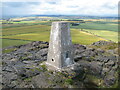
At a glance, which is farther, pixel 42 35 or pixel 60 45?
pixel 42 35

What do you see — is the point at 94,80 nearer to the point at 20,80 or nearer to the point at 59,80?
the point at 59,80

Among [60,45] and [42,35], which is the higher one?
[42,35]

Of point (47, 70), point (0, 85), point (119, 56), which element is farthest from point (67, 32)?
point (119, 56)

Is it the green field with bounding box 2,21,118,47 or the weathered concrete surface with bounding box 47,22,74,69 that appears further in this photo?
the green field with bounding box 2,21,118,47

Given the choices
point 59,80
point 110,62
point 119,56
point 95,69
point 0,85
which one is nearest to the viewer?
point 0,85

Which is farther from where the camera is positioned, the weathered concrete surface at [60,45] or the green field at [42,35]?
the green field at [42,35]

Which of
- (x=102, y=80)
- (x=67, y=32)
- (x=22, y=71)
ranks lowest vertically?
(x=102, y=80)

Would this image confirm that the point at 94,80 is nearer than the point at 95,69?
Yes

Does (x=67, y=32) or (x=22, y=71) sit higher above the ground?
(x=67, y=32)
